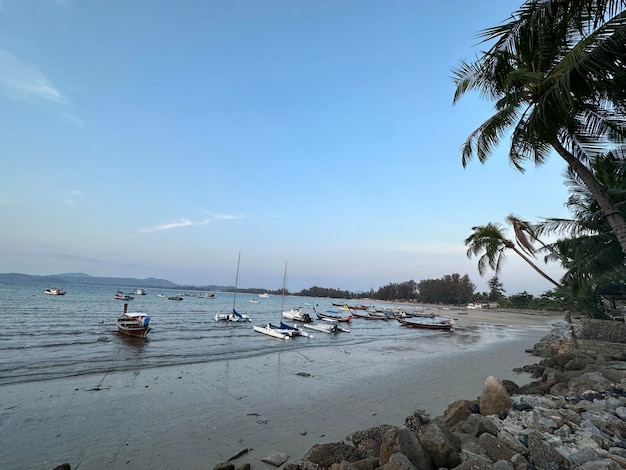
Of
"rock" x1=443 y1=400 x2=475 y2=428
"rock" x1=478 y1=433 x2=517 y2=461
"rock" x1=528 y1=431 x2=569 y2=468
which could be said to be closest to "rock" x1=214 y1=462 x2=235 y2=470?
"rock" x1=478 y1=433 x2=517 y2=461

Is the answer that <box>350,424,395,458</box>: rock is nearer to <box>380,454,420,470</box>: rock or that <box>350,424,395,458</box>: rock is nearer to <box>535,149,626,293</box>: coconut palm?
<box>380,454,420,470</box>: rock

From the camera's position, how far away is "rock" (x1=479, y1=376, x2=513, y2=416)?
6723 mm

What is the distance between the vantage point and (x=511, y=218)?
17.9 meters

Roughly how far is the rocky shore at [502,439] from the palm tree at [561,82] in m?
3.73

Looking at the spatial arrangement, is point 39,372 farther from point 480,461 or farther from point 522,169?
point 522,169

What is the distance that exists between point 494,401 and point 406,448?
3.72 meters

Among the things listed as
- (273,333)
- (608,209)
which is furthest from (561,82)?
(273,333)

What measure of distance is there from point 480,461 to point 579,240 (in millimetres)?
13167

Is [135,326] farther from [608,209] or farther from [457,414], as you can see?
[608,209]

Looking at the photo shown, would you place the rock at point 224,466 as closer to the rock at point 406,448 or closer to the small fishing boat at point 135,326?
the rock at point 406,448

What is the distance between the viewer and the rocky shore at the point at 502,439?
4.27 meters

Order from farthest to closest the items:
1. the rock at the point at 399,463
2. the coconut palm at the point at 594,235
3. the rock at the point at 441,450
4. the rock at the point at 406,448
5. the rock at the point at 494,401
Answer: the coconut palm at the point at 594,235
the rock at the point at 494,401
the rock at the point at 441,450
the rock at the point at 406,448
the rock at the point at 399,463

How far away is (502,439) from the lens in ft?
16.0

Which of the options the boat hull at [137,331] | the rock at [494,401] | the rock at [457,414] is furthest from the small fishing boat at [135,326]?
the rock at [494,401]
